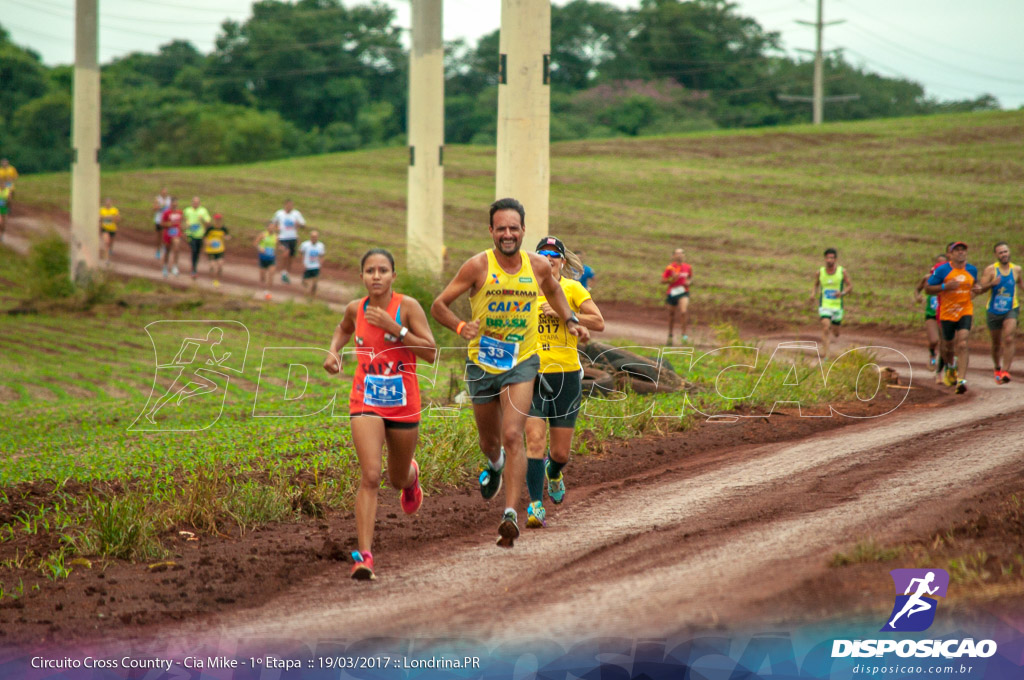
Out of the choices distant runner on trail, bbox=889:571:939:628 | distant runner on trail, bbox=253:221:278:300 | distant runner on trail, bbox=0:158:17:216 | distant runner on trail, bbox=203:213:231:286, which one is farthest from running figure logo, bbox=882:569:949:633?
distant runner on trail, bbox=0:158:17:216

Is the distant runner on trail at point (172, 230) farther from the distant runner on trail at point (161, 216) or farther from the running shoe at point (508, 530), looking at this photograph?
the running shoe at point (508, 530)

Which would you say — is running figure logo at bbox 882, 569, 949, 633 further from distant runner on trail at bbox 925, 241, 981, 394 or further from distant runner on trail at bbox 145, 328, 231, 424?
distant runner on trail at bbox 145, 328, 231, 424

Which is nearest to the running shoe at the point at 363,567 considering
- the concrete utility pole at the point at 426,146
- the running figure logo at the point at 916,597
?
the running figure logo at the point at 916,597

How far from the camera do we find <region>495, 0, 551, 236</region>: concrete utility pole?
14.3 m

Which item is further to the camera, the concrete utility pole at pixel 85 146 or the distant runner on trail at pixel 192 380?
→ the concrete utility pole at pixel 85 146

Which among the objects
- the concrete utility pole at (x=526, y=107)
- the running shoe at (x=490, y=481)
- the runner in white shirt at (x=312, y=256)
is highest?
the concrete utility pole at (x=526, y=107)

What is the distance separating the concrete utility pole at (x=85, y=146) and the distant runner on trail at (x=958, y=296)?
73.4ft

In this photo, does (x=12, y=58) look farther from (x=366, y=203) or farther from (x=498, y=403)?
(x=498, y=403)

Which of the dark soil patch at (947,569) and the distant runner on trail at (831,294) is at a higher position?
the distant runner on trail at (831,294)

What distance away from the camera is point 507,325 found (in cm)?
771

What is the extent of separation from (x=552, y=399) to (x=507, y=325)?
0.96 m

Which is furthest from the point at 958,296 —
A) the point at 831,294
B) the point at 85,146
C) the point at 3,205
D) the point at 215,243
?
the point at 3,205

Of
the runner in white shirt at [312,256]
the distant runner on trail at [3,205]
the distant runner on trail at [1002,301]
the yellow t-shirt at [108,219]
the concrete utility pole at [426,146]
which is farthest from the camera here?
the distant runner on trail at [3,205]

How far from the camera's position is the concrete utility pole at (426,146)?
67.6 feet
